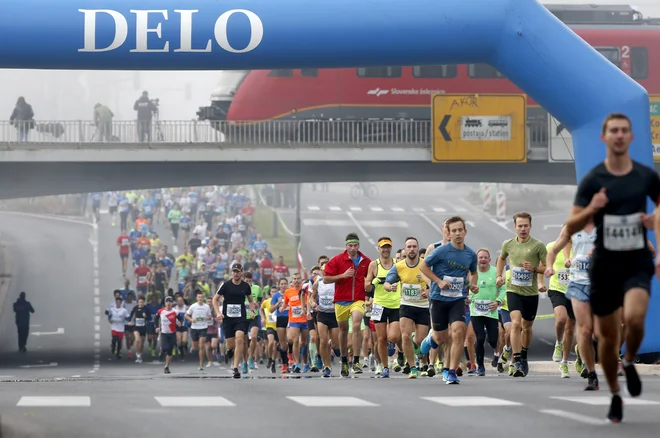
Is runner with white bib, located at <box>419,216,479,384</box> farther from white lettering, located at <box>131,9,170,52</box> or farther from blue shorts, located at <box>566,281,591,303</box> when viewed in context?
white lettering, located at <box>131,9,170,52</box>

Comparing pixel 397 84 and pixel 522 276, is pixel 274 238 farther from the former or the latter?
pixel 522 276

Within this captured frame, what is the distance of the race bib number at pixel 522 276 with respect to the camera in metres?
16.0

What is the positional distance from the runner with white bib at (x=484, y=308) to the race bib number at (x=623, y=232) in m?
10.2

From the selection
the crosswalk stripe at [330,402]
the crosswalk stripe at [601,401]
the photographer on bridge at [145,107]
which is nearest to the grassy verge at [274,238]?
the photographer on bridge at [145,107]

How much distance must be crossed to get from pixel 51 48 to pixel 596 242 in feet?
27.7

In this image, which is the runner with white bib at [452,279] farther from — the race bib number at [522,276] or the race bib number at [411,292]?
the race bib number at [411,292]

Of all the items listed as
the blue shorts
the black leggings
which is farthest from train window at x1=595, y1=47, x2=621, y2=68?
the blue shorts

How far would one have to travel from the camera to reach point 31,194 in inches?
1722

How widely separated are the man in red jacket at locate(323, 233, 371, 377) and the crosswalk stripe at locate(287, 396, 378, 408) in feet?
20.6

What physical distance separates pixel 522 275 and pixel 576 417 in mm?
6844

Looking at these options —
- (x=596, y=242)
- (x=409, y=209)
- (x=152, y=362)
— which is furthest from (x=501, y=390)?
(x=409, y=209)

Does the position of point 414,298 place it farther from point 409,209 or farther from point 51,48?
point 409,209

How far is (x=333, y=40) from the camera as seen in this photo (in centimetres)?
1590

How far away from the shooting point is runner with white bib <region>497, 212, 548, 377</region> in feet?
52.1
